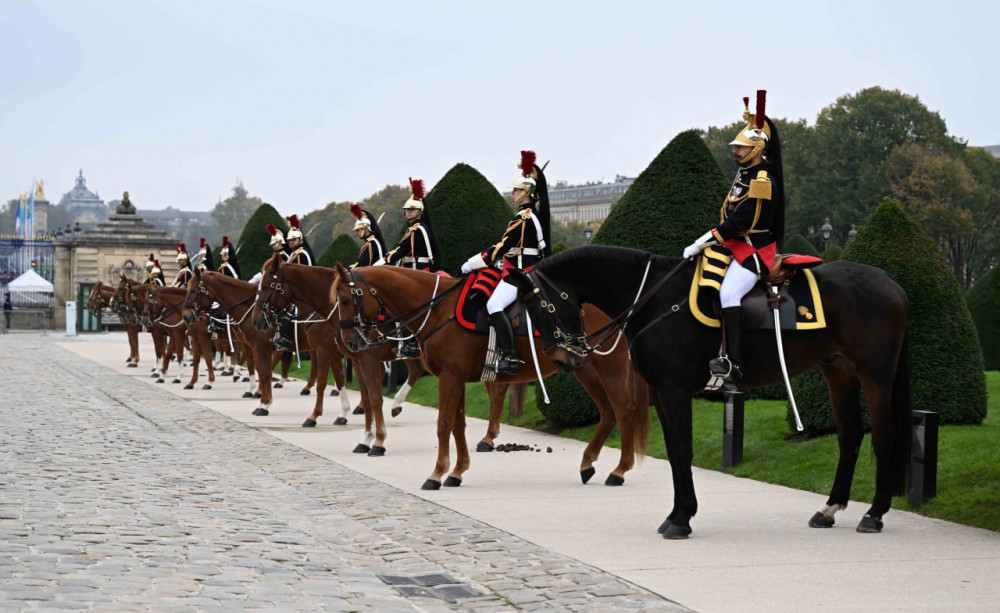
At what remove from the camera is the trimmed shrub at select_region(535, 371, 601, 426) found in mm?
18297

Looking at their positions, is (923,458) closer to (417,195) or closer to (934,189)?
(417,195)

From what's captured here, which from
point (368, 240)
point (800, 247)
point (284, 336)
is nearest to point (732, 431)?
point (368, 240)

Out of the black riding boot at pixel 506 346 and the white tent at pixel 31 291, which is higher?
the black riding boot at pixel 506 346

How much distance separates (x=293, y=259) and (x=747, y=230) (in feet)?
44.0

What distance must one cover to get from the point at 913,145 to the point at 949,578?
210 ft

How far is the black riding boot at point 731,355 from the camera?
1063cm

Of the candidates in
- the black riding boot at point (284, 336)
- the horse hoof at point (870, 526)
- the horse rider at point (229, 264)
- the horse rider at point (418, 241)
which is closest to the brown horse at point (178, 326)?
the horse rider at point (229, 264)

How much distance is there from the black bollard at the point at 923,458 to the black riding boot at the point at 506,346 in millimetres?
3883

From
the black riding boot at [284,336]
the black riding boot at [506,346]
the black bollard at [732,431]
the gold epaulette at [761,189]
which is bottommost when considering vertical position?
the black bollard at [732,431]

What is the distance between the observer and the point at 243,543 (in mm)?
10055

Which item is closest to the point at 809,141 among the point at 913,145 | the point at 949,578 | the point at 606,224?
the point at 913,145

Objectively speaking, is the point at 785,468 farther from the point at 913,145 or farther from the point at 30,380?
the point at 913,145

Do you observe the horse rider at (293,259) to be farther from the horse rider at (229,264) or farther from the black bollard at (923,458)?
the black bollard at (923,458)

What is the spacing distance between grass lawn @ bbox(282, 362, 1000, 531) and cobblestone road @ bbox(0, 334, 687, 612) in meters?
3.78
